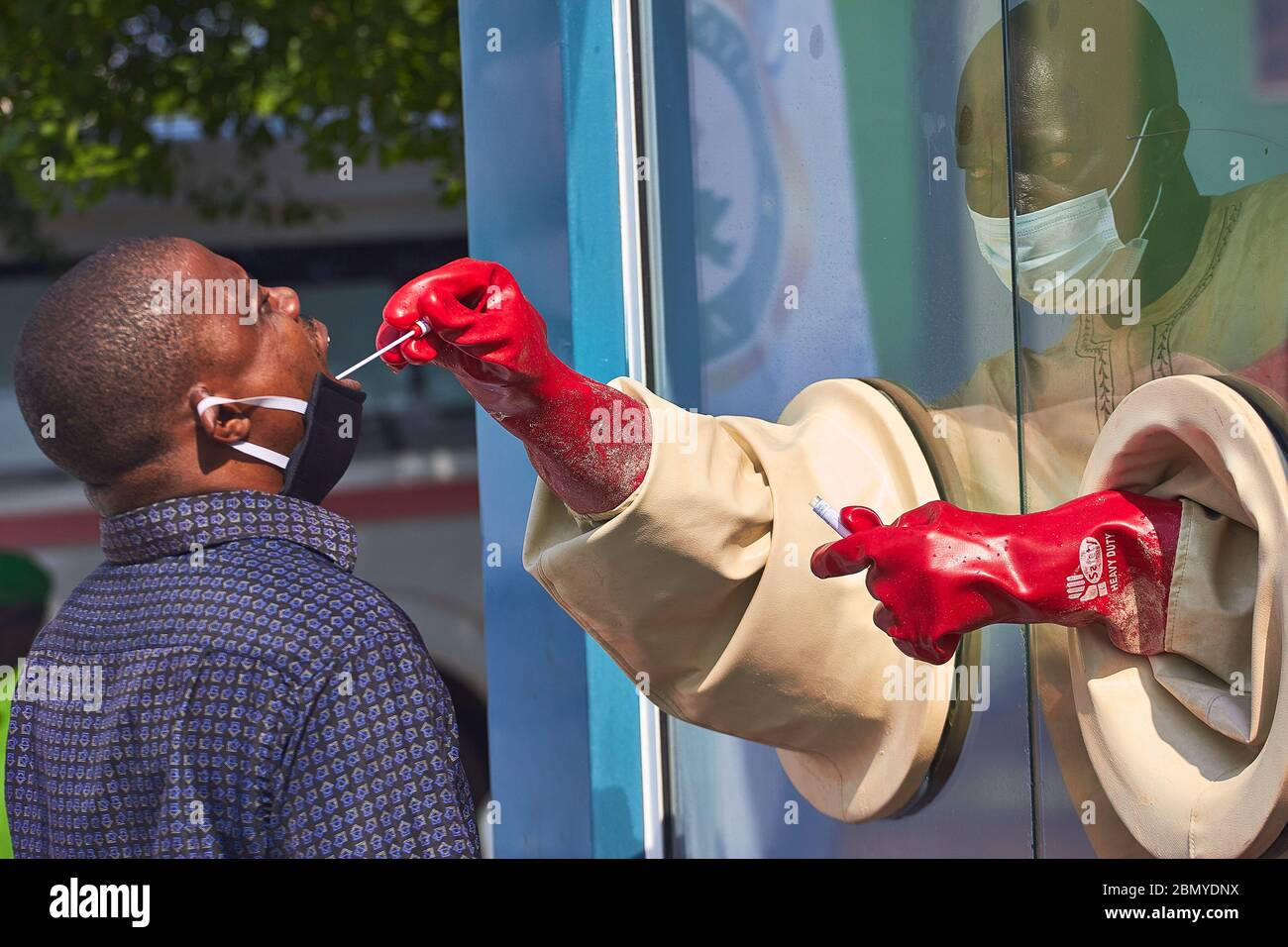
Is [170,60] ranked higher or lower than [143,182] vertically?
higher

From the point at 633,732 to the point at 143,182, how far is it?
7.33 feet

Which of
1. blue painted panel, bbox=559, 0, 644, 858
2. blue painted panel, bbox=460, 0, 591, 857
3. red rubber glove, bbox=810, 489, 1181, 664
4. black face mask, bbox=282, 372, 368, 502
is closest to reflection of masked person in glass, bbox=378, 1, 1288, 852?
red rubber glove, bbox=810, 489, 1181, 664

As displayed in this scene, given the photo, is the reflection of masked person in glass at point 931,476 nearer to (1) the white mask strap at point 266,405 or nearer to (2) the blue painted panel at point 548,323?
(1) the white mask strap at point 266,405

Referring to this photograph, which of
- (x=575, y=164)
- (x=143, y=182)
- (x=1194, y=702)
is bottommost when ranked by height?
(x=1194, y=702)

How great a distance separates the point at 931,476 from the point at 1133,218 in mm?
428

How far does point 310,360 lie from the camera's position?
1.74 metres

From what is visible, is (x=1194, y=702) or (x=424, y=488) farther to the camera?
(x=424, y=488)

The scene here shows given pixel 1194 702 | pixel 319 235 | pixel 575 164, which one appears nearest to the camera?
pixel 1194 702

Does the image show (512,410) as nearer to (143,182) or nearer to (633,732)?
(633,732)

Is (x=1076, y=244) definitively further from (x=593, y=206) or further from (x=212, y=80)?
(x=212, y=80)

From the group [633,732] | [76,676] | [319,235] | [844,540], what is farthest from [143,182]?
[844,540]

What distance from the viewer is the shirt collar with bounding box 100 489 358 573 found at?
163 cm

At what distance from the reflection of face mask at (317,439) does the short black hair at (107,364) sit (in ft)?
0.30

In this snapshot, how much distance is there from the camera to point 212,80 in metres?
3.73
